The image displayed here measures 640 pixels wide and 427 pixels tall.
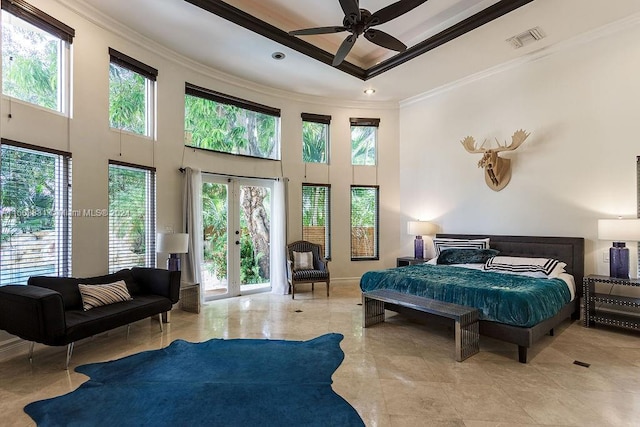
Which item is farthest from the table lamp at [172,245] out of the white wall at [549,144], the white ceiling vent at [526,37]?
the white ceiling vent at [526,37]

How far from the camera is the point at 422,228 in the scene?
614 centimetres

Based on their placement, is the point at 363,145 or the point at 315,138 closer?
the point at 315,138

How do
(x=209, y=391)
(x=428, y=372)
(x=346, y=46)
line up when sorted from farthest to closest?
1. (x=346, y=46)
2. (x=428, y=372)
3. (x=209, y=391)

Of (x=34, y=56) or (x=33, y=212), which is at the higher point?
(x=34, y=56)

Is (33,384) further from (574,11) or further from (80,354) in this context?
(574,11)

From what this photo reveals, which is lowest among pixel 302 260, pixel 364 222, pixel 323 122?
pixel 302 260

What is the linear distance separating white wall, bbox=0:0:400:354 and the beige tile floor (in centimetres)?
119

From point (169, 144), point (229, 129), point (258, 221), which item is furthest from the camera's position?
point (258, 221)

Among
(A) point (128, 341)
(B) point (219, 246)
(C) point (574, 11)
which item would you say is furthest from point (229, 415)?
(C) point (574, 11)

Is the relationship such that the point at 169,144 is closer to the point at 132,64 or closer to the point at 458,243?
the point at 132,64

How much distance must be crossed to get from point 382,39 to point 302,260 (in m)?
3.92

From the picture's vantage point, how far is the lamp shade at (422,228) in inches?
242

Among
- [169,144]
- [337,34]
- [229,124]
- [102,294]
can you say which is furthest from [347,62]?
[102,294]

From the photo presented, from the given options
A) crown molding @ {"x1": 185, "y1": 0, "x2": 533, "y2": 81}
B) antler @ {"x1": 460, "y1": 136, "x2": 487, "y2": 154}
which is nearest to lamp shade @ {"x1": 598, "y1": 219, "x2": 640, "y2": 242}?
antler @ {"x1": 460, "y1": 136, "x2": 487, "y2": 154}
